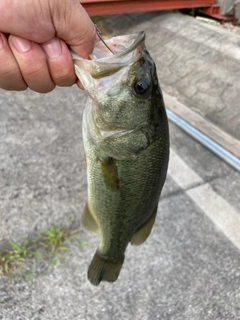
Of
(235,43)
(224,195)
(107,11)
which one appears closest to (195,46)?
(235,43)

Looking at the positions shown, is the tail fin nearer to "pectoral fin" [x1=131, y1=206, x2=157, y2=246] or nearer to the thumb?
"pectoral fin" [x1=131, y1=206, x2=157, y2=246]

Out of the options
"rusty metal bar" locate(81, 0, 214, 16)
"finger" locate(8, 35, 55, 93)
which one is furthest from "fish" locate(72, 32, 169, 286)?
"rusty metal bar" locate(81, 0, 214, 16)

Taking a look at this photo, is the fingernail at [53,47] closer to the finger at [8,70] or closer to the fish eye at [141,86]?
the finger at [8,70]

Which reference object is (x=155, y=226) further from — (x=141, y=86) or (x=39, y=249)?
(x=141, y=86)

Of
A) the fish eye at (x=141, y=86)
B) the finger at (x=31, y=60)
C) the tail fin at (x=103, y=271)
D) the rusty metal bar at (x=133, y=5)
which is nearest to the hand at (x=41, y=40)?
the finger at (x=31, y=60)

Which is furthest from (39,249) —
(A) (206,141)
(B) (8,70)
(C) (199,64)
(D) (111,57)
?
(C) (199,64)

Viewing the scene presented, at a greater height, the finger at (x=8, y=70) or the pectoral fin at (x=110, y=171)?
the finger at (x=8, y=70)
